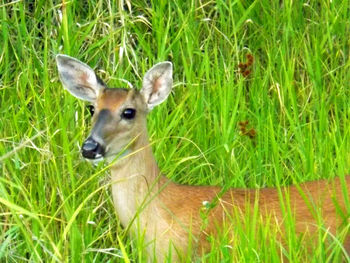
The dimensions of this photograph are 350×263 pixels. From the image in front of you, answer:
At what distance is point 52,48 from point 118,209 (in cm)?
168

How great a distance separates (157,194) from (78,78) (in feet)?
2.91

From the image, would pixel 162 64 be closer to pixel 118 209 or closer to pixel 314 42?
pixel 118 209

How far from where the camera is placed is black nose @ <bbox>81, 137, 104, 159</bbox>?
5.16 meters

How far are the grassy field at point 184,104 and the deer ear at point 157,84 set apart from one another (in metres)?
0.17

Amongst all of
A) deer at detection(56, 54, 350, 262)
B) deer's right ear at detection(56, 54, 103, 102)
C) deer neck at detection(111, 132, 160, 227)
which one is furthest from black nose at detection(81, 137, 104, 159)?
deer's right ear at detection(56, 54, 103, 102)

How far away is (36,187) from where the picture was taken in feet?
17.6

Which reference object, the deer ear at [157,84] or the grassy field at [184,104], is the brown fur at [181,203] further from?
the deer ear at [157,84]

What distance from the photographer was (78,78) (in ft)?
18.8

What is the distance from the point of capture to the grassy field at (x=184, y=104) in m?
5.17

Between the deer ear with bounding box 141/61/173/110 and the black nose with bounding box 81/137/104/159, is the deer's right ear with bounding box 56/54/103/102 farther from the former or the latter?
the black nose with bounding box 81/137/104/159

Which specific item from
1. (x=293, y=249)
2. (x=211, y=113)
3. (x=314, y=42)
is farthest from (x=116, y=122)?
(x=314, y=42)

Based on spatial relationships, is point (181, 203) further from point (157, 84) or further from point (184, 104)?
point (184, 104)

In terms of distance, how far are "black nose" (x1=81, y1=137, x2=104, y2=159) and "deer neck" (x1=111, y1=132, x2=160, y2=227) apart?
0.12 metres

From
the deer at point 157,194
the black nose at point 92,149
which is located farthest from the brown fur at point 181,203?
the black nose at point 92,149
